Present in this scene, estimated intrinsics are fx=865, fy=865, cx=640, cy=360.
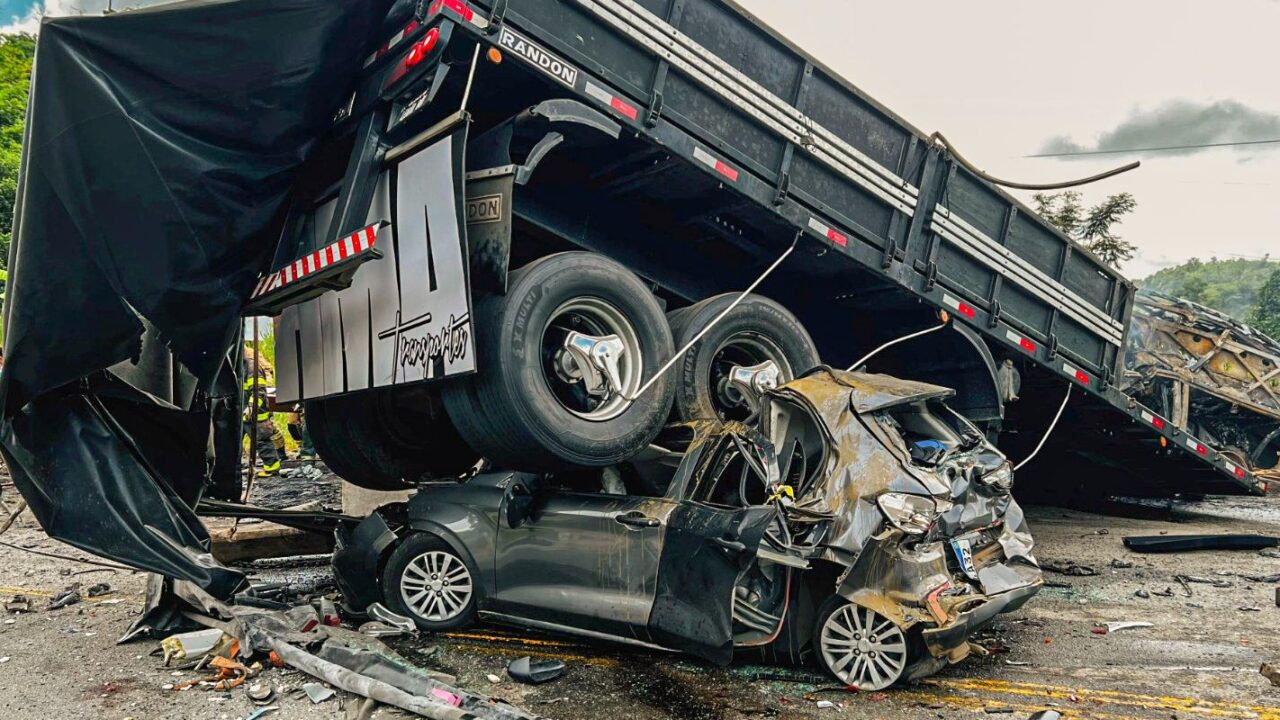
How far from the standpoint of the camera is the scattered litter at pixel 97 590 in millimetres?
5781

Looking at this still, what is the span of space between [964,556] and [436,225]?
308 cm

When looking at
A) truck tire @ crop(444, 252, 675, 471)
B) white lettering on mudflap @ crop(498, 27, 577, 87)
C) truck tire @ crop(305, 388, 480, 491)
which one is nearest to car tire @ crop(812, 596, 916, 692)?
Result: truck tire @ crop(444, 252, 675, 471)

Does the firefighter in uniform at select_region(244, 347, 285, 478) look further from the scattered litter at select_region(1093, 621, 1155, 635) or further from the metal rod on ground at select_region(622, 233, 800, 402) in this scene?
the scattered litter at select_region(1093, 621, 1155, 635)

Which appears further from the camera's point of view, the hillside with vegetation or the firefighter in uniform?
the hillside with vegetation

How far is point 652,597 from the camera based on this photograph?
4195 millimetres

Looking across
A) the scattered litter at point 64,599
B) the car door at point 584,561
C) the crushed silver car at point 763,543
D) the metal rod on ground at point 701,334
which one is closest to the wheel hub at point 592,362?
the metal rod on ground at point 701,334

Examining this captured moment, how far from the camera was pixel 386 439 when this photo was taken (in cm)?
638

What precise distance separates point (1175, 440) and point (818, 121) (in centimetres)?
483

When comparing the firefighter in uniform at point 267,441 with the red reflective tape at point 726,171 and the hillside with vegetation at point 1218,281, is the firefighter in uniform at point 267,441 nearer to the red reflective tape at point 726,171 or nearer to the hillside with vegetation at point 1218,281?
the red reflective tape at point 726,171

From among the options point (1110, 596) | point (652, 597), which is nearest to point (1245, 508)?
point (1110, 596)

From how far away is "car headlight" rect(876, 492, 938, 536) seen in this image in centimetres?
398

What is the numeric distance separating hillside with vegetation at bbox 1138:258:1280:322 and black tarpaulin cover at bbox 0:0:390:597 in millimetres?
49105

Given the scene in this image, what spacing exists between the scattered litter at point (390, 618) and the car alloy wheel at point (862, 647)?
2235mm

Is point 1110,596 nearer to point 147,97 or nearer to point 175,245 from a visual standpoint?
point 175,245
